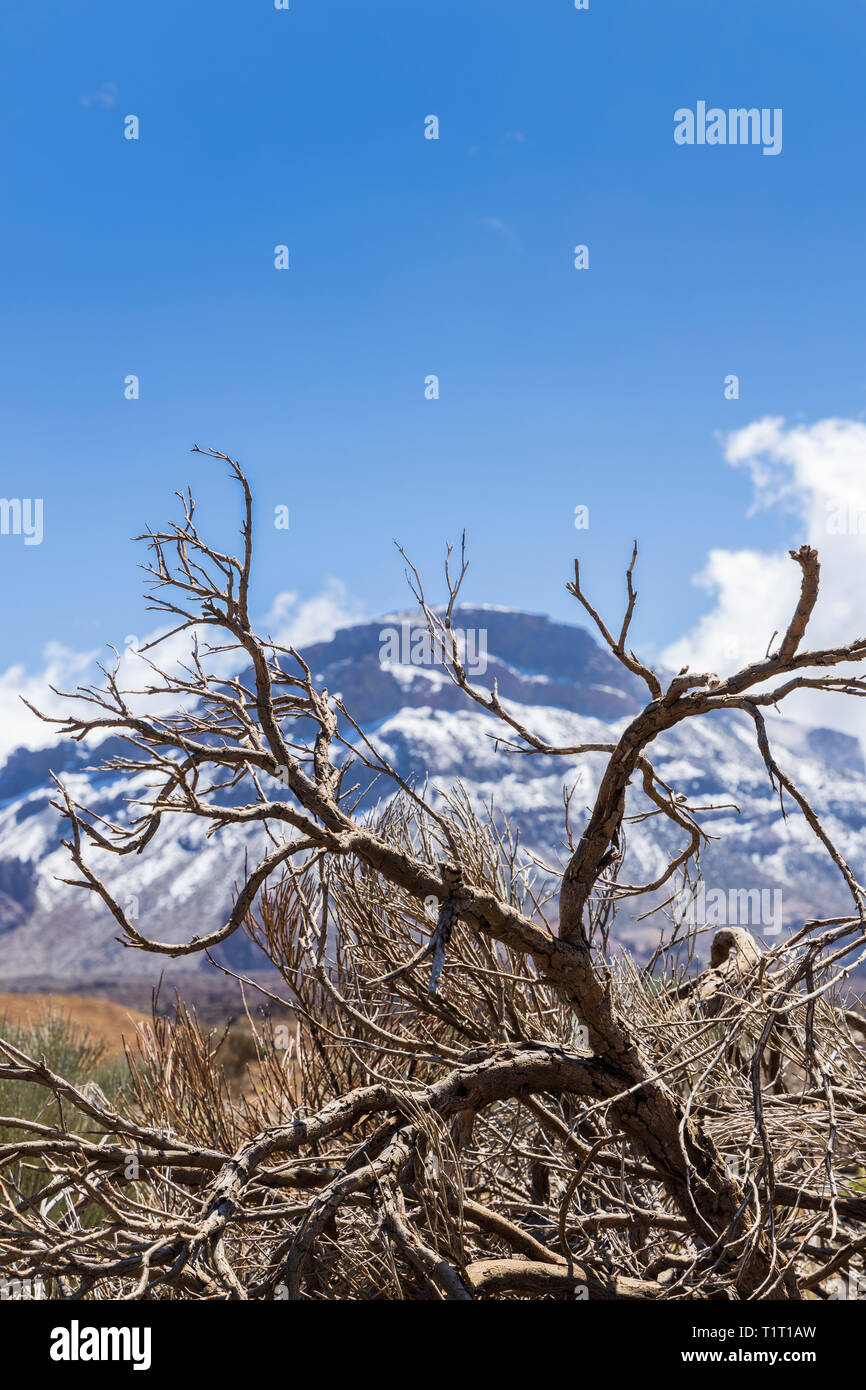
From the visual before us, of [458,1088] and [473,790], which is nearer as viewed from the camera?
[458,1088]

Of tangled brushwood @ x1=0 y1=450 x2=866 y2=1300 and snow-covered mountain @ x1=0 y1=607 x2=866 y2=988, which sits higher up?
snow-covered mountain @ x1=0 y1=607 x2=866 y2=988

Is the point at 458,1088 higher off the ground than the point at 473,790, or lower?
lower

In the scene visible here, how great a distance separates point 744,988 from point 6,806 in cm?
17881

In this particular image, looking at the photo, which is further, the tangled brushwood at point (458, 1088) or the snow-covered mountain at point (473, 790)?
the snow-covered mountain at point (473, 790)

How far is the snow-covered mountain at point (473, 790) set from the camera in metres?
127

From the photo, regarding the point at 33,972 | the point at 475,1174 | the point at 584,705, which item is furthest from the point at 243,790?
the point at 475,1174

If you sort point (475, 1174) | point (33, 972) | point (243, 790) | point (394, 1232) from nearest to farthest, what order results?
point (394, 1232) → point (475, 1174) → point (243, 790) → point (33, 972)

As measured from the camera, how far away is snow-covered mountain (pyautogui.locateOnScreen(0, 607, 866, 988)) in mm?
126688

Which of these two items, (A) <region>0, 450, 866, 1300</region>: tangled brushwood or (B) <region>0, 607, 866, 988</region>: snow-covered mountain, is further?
(B) <region>0, 607, 866, 988</region>: snow-covered mountain

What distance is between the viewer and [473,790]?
112062 mm

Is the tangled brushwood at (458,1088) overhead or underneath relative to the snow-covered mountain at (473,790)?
underneath
